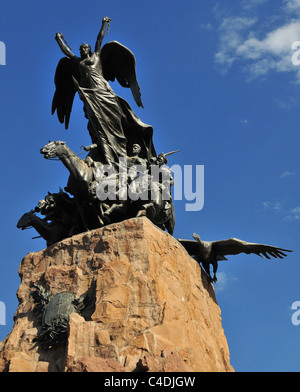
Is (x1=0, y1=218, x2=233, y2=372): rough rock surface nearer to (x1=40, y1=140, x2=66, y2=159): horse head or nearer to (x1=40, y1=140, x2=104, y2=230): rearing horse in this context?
(x1=40, y1=140, x2=104, y2=230): rearing horse

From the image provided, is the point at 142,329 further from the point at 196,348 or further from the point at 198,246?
the point at 198,246

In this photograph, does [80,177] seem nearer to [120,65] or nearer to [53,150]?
[53,150]

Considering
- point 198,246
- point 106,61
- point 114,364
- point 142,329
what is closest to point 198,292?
point 198,246

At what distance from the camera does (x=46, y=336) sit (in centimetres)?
1725

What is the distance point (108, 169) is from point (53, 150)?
5.97 ft

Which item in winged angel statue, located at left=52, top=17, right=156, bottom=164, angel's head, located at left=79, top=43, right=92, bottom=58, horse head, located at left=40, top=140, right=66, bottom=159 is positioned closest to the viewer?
horse head, located at left=40, top=140, right=66, bottom=159

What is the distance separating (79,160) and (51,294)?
377 centimetres

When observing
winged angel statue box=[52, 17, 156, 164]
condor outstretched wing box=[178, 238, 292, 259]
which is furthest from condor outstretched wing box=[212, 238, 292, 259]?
winged angel statue box=[52, 17, 156, 164]

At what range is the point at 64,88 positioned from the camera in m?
24.6

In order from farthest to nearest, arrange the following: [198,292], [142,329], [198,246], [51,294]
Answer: [198,246] → [198,292] → [51,294] → [142,329]

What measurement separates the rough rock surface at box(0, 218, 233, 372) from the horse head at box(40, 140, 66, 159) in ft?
6.93

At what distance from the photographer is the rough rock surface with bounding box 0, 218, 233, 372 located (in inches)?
632

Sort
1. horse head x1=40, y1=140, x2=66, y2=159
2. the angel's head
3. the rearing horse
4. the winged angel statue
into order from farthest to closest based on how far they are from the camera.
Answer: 1. the angel's head
2. the winged angel statue
3. the rearing horse
4. horse head x1=40, y1=140, x2=66, y2=159
